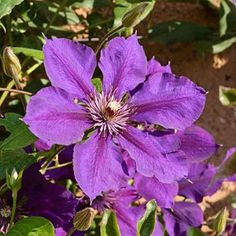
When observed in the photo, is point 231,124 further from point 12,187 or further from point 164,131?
point 12,187

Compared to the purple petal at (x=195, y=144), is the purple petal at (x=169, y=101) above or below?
above

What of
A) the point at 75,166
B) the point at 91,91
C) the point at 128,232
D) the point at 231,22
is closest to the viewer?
the point at 75,166

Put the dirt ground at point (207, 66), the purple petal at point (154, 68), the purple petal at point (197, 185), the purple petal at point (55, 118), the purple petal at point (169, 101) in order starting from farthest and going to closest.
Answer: the dirt ground at point (207, 66), the purple petal at point (197, 185), the purple petal at point (154, 68), the purple petal at point (169, 101), the purple petal at point (55, 118)

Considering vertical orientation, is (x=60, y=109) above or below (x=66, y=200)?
above

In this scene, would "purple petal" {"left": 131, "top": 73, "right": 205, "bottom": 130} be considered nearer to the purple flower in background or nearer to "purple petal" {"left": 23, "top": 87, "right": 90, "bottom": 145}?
"purple petal" {"left": 23, "top": 87, "right": 90, "bottom": 145}

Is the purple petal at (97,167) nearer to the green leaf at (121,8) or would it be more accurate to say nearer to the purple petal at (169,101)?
the purple petal at (169,101)

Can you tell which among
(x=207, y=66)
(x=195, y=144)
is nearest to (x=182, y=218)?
(x=195, y=144)

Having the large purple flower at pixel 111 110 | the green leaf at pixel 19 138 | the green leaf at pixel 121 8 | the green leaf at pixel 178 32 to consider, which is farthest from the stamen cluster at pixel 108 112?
the green leaf at pixel 178 32

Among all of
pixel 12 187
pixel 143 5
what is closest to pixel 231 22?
pixel 143 5

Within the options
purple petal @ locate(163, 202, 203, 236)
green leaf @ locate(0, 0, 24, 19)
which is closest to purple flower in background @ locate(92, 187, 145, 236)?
purple petal @ locate(163, 202, 203, 236)
